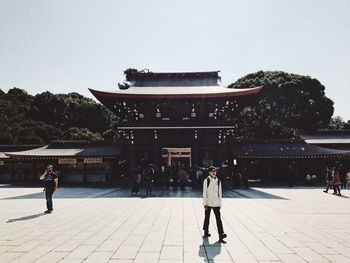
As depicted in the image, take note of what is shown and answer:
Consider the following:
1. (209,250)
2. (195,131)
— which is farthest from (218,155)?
(209,250)

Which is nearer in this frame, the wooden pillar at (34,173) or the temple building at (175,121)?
the temple building at (175,121)

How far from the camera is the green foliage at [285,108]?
4175 cm

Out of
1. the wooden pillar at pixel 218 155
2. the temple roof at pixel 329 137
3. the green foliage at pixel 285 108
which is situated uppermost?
the green foliage at pixel 285 108

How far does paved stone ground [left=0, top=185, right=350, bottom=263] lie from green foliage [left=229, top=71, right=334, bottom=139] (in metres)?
30.4

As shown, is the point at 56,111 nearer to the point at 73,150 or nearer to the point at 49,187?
the point at 73,150

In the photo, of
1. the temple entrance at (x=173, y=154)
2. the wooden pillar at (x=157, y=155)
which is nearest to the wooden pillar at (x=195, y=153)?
the wooden pillar at (x=157, y=155)

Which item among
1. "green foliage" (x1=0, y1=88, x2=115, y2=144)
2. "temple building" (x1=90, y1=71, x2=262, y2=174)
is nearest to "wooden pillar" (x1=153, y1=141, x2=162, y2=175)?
"temple building" (x1=90, y1=71, x2=262, y2=174)

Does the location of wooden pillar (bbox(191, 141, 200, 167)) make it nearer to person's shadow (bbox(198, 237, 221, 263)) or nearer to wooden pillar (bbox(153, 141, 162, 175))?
wooden pillar (bbox(153, 141, 162, 175))

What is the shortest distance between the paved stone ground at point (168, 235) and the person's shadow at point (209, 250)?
0.02 metres

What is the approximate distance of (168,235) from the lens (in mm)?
8023

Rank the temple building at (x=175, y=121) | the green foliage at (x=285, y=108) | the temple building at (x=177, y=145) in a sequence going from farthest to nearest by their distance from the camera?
the green foliage at (x=285, y=108), the temple building at (x=177, y=145), the temple building at (x=175, y=121)

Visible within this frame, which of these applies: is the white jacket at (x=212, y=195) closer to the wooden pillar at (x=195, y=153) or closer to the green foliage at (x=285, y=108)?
the wooden pillar at (x=195, y=153)

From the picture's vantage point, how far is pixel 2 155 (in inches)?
1244

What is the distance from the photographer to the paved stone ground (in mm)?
6180
